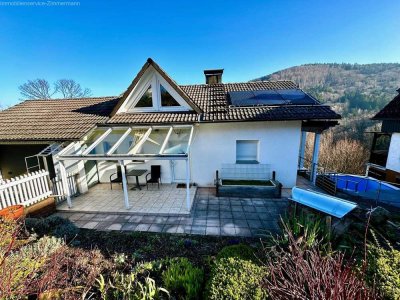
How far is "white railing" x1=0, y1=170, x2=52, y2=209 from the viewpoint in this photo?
722 centimetres

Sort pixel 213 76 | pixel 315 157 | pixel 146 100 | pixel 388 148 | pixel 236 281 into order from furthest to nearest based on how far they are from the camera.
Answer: pixel 388 148, pixel 213 76, pixel 146 100, pixel 315 157, pixel 236 281

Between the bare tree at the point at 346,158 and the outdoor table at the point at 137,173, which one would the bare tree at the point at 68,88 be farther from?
the bare tree at the point at 346,158

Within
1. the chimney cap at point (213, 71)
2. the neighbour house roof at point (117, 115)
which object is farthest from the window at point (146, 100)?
the chimney cap at point (213, 71)

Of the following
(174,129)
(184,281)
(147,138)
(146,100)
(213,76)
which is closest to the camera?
(184,281)

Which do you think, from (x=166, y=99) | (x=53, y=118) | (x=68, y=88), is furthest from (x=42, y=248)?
(x=68, y=88)

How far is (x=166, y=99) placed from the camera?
11.7m

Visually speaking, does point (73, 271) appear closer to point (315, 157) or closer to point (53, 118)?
point (53, 118)

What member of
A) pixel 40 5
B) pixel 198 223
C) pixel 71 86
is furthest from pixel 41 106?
pixel 71 86

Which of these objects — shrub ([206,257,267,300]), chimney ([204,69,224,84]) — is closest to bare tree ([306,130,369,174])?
chimney ([204,69,224,84])

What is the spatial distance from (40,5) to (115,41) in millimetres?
5167

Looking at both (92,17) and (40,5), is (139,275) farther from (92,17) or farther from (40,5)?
(92,17)

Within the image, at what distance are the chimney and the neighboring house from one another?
52.9 feet

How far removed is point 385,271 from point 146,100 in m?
12.7

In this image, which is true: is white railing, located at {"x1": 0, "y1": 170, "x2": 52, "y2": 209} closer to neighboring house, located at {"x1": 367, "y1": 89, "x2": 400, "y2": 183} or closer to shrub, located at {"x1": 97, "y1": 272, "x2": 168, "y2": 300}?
shrub, located at {"x1": 97, "y1": 272, "x2": 168, "y2": 300}
